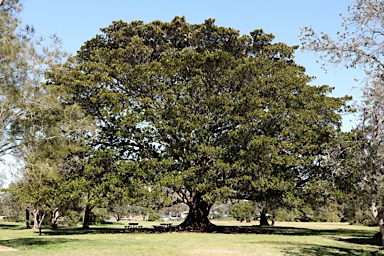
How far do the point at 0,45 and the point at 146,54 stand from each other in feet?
52.2

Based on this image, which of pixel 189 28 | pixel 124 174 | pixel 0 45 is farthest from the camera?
pixel 189 28

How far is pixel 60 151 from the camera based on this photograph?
55.3 ft

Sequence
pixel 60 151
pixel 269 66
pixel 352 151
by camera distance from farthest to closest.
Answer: pixel 269 66 < pixel 60 151 < pixel 352 151

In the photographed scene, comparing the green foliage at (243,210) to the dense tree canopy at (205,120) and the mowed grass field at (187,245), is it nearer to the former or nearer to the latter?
the dense tree canopy at (205,120)

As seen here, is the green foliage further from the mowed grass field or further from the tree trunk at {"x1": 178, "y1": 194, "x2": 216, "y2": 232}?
the mowed grass field

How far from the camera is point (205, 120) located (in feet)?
87.7

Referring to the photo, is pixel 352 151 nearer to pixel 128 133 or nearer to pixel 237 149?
pixel 237 149

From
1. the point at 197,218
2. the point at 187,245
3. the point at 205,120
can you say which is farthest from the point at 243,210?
the point at 187,245

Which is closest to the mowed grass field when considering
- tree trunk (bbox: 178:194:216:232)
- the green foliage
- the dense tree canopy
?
the dense tree canopy

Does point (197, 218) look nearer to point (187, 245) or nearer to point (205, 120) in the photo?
point (205, 120)

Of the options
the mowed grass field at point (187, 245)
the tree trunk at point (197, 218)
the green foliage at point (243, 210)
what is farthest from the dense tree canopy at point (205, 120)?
the green foliage at point (243, 210)

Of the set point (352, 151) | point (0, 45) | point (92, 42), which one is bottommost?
point (352, 151)

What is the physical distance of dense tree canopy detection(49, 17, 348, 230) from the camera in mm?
26328

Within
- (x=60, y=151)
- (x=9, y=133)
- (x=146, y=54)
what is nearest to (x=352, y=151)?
(x=60, y=151)
